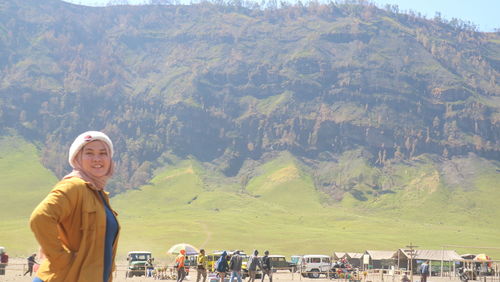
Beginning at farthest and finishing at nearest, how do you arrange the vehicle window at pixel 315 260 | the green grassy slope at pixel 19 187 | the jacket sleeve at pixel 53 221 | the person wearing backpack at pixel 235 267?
the green grassy slope at pixel 19 187, the vehicle window at pixel 315 260, the person wearing backpack at pixel 235 267, the jacket sleeve at pixel 53 221

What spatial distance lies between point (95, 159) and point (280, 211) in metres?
Result: 158

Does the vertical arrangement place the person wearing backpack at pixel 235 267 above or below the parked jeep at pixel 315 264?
above

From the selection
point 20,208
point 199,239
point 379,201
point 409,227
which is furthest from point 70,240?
point 379,201

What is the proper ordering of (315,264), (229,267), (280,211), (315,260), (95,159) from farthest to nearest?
1. (280,211)
2. (315,260)
3. (315,264)
4. (229,267)
5. (95,159)

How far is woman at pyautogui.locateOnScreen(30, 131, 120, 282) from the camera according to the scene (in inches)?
189

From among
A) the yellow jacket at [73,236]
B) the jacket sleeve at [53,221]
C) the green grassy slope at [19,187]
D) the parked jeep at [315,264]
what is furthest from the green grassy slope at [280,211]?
the jacket sleeve at [53,221]

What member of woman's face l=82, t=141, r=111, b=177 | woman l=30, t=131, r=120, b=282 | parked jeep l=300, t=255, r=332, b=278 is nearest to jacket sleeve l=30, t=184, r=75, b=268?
woman l=30, t=131, r=120, b=282

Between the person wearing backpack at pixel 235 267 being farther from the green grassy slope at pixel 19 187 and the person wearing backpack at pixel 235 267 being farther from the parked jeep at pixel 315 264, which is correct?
the green grassy slope at pixel 19 187

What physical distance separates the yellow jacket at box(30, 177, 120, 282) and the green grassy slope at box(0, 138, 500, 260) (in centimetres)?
9434

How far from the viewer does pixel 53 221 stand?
4758 mm

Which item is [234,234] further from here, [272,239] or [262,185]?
[262,185]

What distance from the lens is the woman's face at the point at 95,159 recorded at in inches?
211

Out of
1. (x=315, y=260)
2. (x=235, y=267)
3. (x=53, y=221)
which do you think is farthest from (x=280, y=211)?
(x=53, y=221)

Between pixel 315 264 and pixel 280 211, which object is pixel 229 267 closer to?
pixel 315 264
